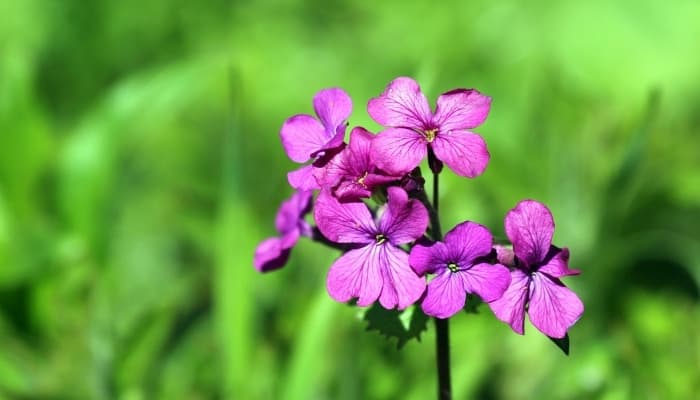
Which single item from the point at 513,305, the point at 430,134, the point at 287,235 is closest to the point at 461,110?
the point at 430,134

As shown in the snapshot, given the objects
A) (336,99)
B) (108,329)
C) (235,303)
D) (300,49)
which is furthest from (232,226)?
(300,49)

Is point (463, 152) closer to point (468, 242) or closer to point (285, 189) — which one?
point (468, 242)

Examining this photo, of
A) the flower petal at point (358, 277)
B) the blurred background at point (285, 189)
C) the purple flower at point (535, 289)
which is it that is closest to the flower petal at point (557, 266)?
the purple flower at point (535, 289)

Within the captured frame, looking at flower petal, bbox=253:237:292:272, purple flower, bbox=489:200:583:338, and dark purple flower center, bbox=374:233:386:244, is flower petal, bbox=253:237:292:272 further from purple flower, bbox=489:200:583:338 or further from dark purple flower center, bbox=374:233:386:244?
purple flower, bbox=489:200:583:338

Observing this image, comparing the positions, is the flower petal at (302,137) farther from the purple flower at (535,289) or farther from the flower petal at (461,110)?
the purple flower at (535,289)

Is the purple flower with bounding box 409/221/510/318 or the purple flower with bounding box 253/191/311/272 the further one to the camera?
the purple flower with bounding box 253/191/311/272

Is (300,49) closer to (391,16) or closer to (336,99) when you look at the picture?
(391,16)

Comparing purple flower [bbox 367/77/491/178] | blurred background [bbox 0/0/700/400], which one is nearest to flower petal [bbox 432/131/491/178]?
purple flower [bbox 367/77/491/178]
